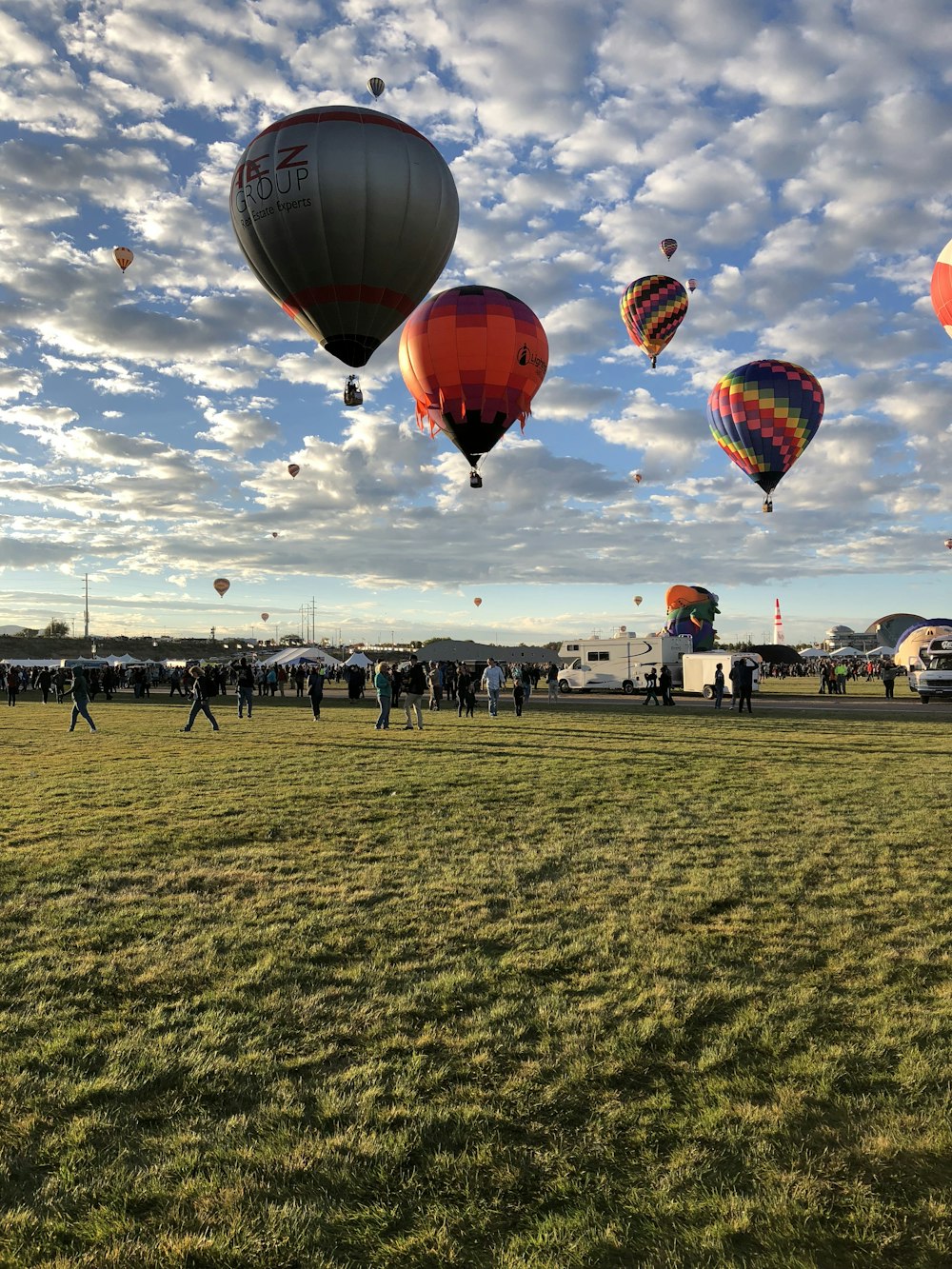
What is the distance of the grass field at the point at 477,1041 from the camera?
271 cm

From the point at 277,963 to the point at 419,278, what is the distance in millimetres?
15979

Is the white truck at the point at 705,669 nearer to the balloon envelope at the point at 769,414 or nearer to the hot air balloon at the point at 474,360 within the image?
the balloon envelope at the point at 769,414

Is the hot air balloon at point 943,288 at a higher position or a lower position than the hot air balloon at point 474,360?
higher

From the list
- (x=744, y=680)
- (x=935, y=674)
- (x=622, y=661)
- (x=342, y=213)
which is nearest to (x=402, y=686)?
(x=744, y=680)

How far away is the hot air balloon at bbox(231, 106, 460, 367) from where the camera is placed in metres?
15.4

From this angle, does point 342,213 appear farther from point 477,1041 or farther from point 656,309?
point 656,309

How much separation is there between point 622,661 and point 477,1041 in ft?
116

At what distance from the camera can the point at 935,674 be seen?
95.4 ft

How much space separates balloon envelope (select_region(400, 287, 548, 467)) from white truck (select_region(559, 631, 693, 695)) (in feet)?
62.7

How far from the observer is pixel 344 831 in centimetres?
841

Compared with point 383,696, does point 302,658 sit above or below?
above

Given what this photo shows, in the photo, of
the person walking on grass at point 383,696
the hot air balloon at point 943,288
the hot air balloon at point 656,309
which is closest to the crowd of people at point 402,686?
the person walking on grass at point 383,696

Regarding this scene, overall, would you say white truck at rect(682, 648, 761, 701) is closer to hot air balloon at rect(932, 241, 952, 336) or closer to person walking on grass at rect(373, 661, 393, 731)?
hot air balloon at rect(932, 241, 952, 336)

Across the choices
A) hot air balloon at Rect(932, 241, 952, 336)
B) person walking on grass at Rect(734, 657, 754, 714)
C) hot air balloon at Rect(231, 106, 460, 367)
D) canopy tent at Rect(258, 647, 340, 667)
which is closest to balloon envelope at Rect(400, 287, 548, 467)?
hot air balloon at Rect(231, 106, 460, 367)
